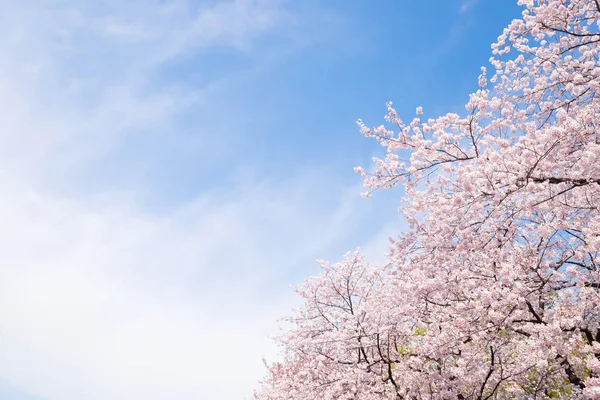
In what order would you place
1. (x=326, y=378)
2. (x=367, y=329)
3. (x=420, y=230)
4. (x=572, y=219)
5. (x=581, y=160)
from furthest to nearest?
(x=326, y=378) < (x=367, y=329) < (x=420, y=230) < (x=572, y=219) < (x=581, y=160)

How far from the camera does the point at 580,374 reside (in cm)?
858

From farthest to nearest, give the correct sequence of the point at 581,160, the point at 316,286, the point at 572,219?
the point at 316,286, the point at 572,219, the point at 581,160

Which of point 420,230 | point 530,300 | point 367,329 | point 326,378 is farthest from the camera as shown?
point 326,378

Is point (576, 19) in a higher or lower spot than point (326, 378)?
higher

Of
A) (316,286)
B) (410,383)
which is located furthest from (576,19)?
(316,286)

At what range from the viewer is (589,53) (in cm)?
820

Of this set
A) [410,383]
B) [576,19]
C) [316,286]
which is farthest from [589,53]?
[316,286]

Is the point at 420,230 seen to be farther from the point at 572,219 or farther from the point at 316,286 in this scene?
the point at 316,286

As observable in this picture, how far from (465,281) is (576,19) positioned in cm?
525

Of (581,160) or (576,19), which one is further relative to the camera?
(576,19)

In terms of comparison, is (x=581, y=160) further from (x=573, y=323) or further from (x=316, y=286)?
(x=316, y=286)

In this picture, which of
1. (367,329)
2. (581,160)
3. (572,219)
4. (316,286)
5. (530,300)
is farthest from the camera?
(316,286)

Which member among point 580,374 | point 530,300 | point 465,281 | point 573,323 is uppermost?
point 465,281

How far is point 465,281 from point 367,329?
168 inches
